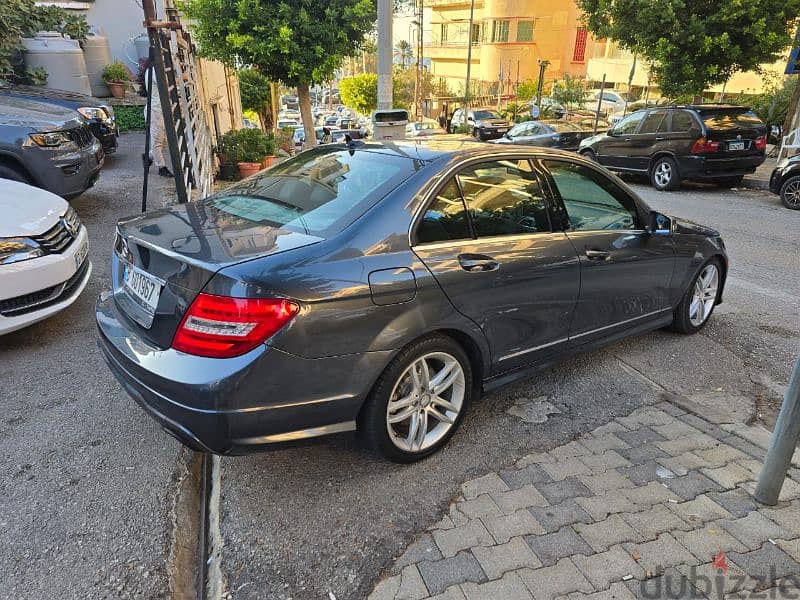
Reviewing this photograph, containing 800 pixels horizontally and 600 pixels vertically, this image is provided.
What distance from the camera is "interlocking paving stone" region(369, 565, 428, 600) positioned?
2.10 metres

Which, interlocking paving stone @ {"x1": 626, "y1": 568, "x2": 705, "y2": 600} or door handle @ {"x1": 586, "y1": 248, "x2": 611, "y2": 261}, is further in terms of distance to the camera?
door handle @ {"x1": 586, "y1": 248, "x2": 611, "y2": 261}

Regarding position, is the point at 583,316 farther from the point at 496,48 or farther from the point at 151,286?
the point at 496,48

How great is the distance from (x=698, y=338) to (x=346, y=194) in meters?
3.20

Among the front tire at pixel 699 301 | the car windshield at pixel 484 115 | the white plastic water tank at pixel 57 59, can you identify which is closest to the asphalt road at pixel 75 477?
the front tire at pixel 699 301

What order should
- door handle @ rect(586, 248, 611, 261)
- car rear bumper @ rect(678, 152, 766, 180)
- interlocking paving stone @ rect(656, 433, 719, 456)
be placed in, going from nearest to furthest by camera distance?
1. interlocking paving stone @ rect(656, 433, 719, 456)
2. door handle @ rect(586, 248, 611, 261)
3. car rear bumper @ rect(678, 152, 766, 180)

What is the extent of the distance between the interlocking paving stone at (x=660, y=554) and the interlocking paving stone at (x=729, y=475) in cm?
57

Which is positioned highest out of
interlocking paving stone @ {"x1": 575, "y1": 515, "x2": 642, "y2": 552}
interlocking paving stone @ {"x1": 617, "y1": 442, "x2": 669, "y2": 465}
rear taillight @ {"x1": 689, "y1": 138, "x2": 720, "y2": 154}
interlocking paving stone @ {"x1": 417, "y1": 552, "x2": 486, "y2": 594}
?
rear taillight @ {"x1": 689, "y1": 138, "x2": 720, "y2": 154}

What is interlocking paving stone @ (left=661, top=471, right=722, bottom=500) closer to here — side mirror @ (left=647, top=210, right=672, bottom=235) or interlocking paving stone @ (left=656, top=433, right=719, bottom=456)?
interlocking paving stone @ (left=656, top=433, right=719, bottom=456)

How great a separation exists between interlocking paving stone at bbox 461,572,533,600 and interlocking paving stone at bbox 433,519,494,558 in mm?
183

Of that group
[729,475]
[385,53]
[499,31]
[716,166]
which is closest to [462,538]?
[729,475]

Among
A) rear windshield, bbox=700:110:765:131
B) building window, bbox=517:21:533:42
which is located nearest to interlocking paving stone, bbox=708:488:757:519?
rear windshield, bbox=700:110:765:131

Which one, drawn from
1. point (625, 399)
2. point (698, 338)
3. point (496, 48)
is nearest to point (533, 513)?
point (625, 399)

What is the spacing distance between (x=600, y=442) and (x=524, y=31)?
52411 millimetres

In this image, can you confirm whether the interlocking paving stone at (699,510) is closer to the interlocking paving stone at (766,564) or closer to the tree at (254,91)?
the interlocking paving stone at (766,564)
